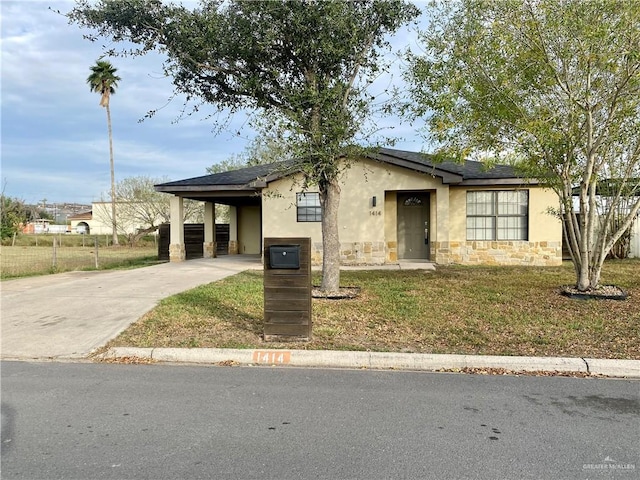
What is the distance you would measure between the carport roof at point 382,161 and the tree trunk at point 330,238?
3.48 metres

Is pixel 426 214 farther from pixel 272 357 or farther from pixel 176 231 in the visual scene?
pixel 272 357

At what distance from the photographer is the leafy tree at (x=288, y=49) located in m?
8.46

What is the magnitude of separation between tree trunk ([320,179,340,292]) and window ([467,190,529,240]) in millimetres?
7633

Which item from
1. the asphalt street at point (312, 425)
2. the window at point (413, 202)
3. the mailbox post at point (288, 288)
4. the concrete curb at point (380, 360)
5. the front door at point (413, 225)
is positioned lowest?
the asphalt street at point (312, 425)

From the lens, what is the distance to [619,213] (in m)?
16.5

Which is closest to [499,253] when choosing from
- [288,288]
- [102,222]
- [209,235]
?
[288,288]

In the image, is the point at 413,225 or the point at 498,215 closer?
the point at 498,215

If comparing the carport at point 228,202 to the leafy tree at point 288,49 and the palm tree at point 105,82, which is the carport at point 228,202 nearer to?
the leafy tree at point 288,49

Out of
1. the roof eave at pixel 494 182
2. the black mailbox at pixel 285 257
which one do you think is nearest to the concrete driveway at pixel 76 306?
the black mailbox at pixel 285 257

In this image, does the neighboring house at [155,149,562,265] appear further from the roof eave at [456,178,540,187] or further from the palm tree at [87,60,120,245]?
the palm tree at [87,60,120,245]

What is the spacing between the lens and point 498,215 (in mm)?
15852

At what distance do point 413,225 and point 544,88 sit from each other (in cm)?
823

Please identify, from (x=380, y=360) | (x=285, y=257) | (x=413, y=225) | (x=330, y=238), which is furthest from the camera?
(x=413, y=225)

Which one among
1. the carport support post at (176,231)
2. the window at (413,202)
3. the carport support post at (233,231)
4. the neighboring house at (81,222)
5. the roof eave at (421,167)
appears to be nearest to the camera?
the roof eave at (421,167)
